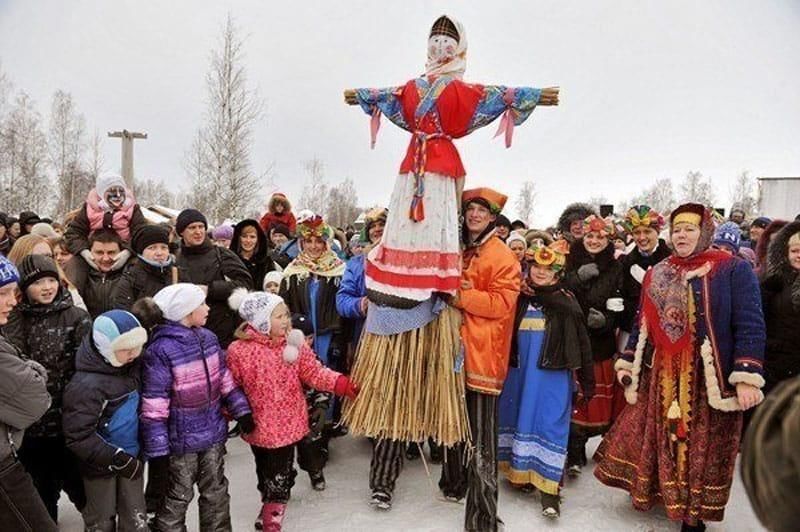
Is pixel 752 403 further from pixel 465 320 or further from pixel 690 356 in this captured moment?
pixel 465 320

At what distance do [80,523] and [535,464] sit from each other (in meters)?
2.70

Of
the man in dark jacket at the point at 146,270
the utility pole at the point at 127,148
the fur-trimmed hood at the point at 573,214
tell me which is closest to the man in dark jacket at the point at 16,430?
the man in dark jacket at the point at 146,270

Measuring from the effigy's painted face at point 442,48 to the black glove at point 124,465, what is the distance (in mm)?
2481

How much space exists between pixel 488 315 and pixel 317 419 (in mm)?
1419

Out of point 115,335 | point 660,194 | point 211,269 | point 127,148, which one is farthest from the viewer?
point 660,194

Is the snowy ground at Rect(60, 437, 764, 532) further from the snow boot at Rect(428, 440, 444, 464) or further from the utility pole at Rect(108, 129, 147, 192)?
the utility pole at Rect(108, 129, 147, 192)

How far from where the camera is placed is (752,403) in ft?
9.42

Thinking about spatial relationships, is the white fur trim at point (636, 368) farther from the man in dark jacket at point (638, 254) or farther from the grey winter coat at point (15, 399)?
the grey winter coat at point (15, 399)

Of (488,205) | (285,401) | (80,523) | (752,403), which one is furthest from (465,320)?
(80,523)

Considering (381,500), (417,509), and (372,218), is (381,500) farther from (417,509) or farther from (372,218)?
(372,218)

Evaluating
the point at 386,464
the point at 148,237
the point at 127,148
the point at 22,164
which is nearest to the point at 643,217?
the point at 386,464

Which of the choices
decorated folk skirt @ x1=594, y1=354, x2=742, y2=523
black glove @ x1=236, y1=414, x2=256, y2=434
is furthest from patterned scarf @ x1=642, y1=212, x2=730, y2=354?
black glove @ x1=236, y1=414, x2=256, y2=434

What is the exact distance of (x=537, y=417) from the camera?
3.43 m

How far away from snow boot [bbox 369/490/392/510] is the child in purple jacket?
89 centimetres
